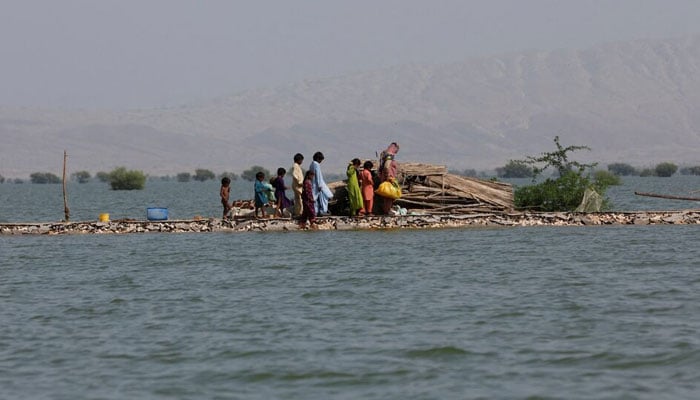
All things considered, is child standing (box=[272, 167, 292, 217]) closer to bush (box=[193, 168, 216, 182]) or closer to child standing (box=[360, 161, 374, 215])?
child standing (box=[360, 161, 374, 215])

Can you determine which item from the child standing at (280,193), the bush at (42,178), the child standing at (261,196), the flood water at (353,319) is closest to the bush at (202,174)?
the bush at (42,178)

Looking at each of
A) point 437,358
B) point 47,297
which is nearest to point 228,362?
point 437,358

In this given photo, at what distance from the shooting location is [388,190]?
24.1 m

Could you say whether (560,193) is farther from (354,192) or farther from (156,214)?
(156,214)

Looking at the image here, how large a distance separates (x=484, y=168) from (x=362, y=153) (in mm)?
20427

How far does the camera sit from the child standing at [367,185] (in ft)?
79.1

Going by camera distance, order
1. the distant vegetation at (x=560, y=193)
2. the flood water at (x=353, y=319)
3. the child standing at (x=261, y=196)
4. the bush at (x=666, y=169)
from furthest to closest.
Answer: the bush at (x=666, y=169), the distant vegetation at (x=560, y=193), the child standing at (x=261, y=196), the flood water at (x=353, y=319)

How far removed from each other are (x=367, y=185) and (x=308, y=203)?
4.15ft

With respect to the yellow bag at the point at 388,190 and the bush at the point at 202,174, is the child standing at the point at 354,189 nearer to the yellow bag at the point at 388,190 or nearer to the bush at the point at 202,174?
the yellow bag at the point at 388,190

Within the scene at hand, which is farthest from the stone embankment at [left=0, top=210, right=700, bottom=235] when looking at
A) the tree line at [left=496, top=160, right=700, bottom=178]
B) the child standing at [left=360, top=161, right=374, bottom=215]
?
the tree line at [left=496, top=160, right=700, bottom=178]

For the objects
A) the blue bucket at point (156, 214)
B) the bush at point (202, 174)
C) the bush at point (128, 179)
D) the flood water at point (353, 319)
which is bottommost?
the flood water at point (353, 319)

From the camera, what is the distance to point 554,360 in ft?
37.6

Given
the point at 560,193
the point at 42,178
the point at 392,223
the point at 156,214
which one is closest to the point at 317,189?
Answer: the point at 392,223

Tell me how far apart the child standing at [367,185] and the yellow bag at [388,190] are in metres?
0.16
